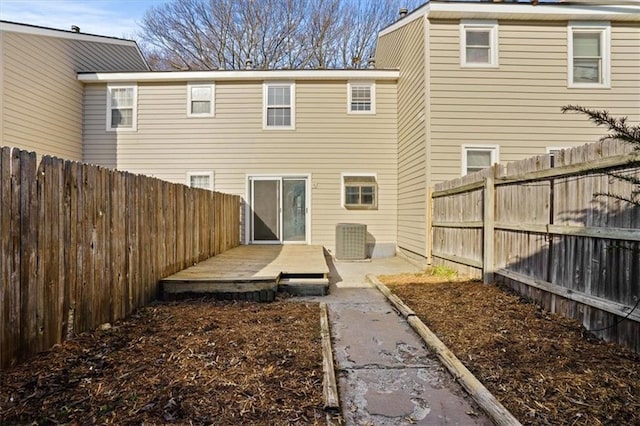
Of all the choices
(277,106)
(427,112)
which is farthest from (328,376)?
(277,106)

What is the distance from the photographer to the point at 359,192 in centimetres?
1027

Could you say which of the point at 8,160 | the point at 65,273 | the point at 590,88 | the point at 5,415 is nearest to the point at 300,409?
the point at 5,415

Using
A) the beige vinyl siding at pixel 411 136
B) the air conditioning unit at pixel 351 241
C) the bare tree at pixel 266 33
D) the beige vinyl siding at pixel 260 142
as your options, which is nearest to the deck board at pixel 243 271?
the air conditioning unit at pixel 351 241

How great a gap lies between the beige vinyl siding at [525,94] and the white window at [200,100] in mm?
6155

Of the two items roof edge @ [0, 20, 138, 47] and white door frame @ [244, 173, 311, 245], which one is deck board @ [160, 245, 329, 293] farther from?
roof edge @ [0, 20, 138, 47]

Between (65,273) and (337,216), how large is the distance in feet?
25.3

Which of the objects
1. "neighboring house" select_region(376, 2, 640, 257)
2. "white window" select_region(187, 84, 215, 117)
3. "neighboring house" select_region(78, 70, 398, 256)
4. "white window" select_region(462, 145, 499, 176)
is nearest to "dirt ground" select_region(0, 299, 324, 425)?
"neighboring house" select_region(376, 2, 640, 257)

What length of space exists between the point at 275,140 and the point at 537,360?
28.6 ft

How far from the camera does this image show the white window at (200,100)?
10.6m

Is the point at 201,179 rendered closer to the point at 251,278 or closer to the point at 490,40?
the point at 251,278

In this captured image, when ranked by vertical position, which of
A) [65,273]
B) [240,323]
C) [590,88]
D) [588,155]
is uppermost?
[590,88]

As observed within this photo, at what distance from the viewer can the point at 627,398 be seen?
7.41 feet

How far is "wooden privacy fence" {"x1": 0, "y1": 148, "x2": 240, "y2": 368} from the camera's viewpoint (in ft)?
8.21

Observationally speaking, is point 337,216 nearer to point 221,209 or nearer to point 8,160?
point 221,209
